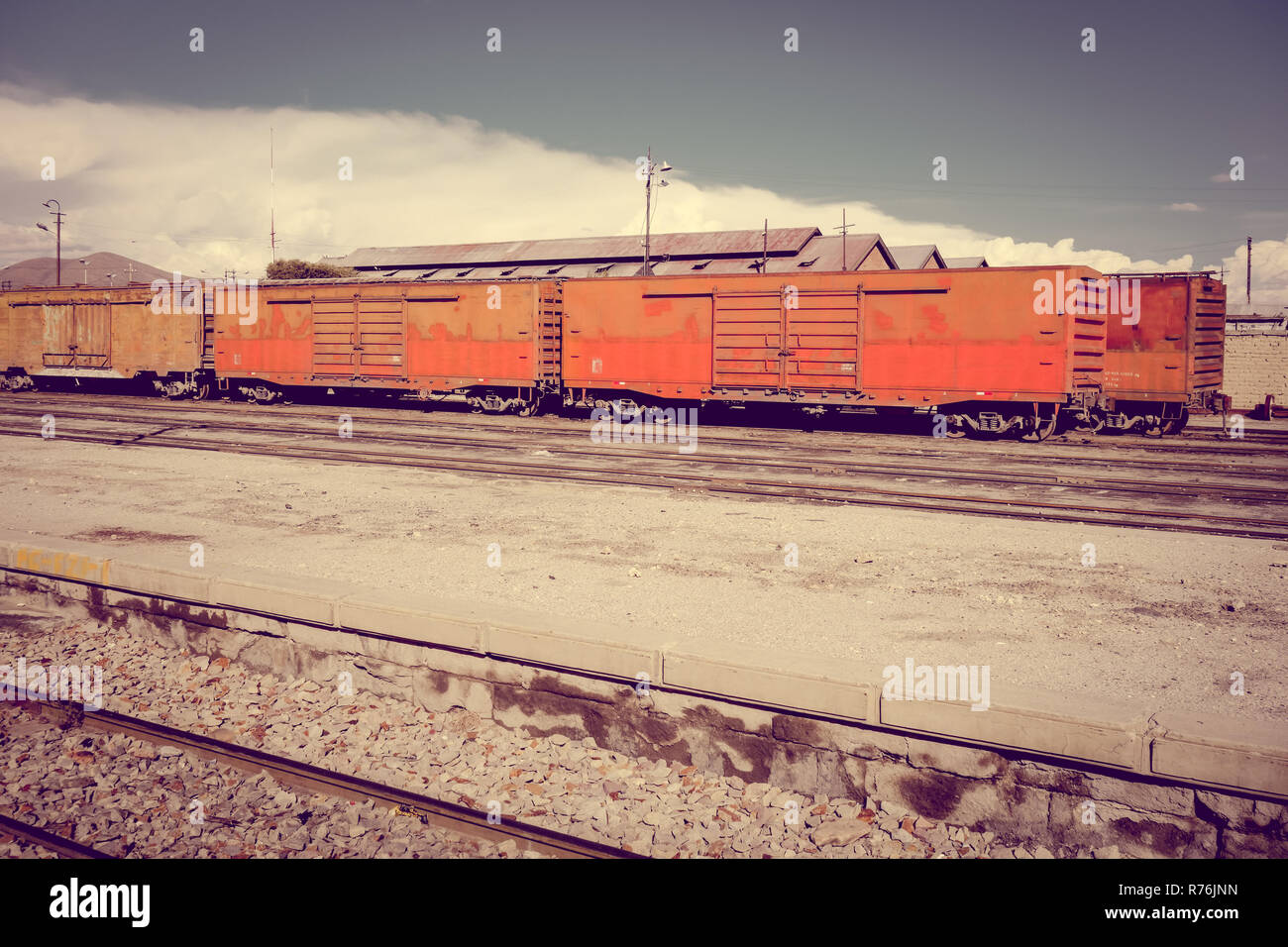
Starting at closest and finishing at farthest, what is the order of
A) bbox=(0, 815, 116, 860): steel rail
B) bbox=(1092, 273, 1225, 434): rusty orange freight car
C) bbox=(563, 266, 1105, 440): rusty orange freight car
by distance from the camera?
bbox=(0, 815, 116, 860): steel rail, bbox=(563, 266, 1105, 440): rusty orange freight car, bbox=(1092, 273, 1225, 434): rusty orange freight car

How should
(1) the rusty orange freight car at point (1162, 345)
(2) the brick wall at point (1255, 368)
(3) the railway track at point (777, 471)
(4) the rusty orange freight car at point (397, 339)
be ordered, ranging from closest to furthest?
(3) the railway track at point (777, 471) → (1) the rusty orange freight car at point (1162, 345) → (4) the rusty orange freight car at point (397, 339) → (2) the brick wall at point (1255, 368)

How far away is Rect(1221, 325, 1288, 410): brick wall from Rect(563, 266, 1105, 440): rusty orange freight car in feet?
45.6

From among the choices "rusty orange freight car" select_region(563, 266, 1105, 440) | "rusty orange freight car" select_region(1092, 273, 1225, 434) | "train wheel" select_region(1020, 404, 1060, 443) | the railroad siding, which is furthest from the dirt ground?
"rusty orange freight car" select_region(1092, 273, 1225, 434)

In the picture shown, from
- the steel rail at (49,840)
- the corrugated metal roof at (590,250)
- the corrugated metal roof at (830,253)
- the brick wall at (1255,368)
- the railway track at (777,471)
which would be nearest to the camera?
the steel rail at (49,840)

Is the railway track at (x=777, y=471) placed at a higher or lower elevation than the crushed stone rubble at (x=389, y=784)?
higher

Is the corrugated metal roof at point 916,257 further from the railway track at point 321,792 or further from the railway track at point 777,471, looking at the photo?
the railway track at point 321,792

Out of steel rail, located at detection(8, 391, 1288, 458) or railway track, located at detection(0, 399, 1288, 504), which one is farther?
steel rail, located at detection(8, 391, 1288, 458)

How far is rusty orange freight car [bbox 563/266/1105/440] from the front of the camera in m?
17.0

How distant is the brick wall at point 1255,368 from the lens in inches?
1088

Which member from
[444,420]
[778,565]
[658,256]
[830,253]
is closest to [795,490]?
[778,565]

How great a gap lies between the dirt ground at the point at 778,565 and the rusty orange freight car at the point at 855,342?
335 inches

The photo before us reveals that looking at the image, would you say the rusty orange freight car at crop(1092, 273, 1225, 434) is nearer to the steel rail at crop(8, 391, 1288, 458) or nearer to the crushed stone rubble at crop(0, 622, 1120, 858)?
the steel rail at crop(8, 391, 1288, 458)

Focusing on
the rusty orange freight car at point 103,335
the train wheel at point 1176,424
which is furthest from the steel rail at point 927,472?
the rusty orange freight car at point 103,335

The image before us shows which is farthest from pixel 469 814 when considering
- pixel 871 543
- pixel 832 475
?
pixel 832 475
